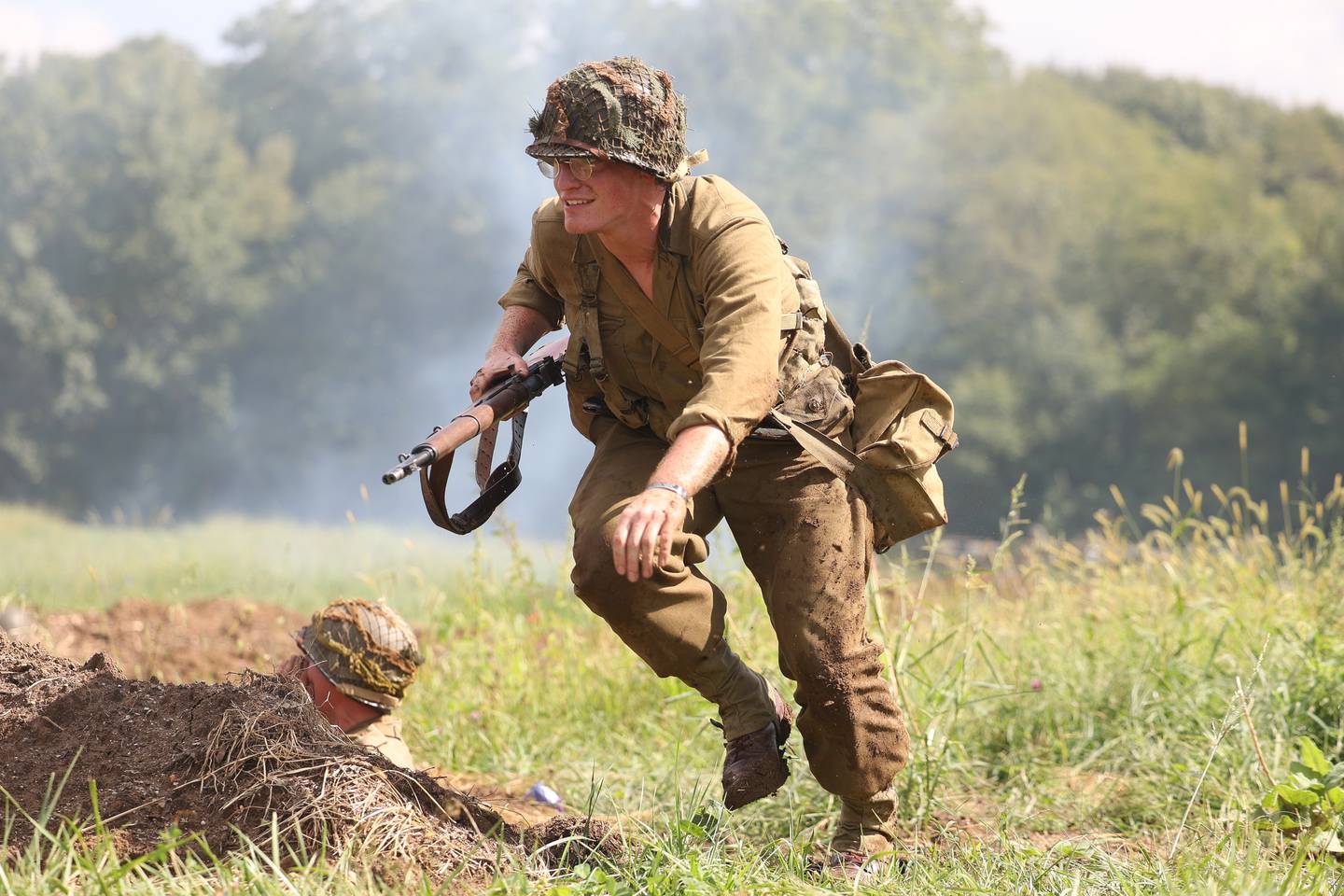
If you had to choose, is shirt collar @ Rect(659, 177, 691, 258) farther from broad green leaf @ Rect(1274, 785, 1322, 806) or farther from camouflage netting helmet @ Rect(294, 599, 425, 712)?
broad green leaf @ Rect(1274, 785, 1322, 806)

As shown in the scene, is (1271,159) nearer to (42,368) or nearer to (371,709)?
(42,368)

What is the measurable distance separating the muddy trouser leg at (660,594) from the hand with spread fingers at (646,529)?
422 millimetres

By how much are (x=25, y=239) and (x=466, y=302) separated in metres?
12.1

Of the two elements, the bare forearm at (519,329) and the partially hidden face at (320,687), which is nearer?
the bare forearm at (519,329)

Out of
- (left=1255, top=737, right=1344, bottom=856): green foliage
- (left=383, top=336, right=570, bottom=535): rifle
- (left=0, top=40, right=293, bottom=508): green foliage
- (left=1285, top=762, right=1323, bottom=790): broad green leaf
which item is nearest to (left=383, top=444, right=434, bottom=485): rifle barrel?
(left=383, top=336, right=570, bottom=535): rifle

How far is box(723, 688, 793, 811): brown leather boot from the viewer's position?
13.7ft

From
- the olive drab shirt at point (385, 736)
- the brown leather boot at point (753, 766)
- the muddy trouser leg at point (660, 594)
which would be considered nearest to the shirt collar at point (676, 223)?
the muddy trouser leg at point (660, 594)

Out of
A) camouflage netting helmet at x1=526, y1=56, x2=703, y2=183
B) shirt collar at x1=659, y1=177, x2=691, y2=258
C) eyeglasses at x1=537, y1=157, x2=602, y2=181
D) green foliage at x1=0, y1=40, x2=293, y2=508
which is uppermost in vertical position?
camouflage netting helmet at x1=526, y1=56, x2=703, y2=183

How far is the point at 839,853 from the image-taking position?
14.1 feet

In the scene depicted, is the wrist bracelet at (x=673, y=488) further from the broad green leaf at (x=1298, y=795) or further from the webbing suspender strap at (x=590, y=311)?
the broad green leaf at (x=1298, y=795)

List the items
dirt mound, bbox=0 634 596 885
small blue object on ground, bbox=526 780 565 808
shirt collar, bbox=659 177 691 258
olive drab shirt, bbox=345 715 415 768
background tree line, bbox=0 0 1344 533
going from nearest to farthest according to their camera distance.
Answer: dirt mound, bbox=0 634 596 885 < shirt collar, bbox=659 177 691 258 < olive drab shirt, bbox=345 715 415 768 < small blue object on ground, bbox=526 780 565 808 < background tree line, bbox=0 0 1344 533

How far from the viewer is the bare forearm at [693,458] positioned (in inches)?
136

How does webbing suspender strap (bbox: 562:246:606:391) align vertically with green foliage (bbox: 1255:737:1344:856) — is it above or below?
above

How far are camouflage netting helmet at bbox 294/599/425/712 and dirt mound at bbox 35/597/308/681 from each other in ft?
7.38
